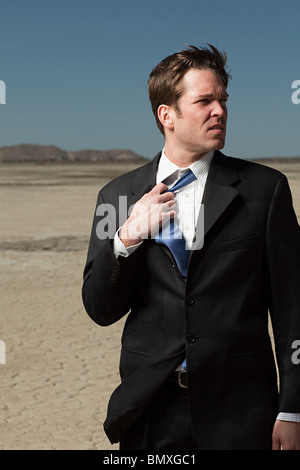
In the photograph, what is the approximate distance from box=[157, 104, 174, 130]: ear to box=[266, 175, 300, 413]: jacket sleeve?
34cm

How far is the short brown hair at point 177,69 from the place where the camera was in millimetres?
1917

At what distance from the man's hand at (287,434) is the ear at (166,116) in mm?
802

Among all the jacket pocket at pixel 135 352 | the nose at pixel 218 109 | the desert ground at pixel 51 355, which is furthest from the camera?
the desert ground at pixel 51 355

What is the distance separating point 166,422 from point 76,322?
22.3ft

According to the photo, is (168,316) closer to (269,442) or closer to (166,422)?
(166,422)

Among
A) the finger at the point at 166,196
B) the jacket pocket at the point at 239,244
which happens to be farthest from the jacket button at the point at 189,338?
the finger at the point at 166,196

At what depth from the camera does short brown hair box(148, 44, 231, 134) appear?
1.92 metres

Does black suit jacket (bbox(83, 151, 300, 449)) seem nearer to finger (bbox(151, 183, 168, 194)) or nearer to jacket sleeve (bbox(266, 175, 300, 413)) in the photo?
jacket sleeve (bbox(266, 175, 300, 413))

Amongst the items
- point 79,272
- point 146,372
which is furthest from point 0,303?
point 146,372

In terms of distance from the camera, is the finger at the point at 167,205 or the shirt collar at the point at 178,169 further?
the shirt collar at the point at 178,169

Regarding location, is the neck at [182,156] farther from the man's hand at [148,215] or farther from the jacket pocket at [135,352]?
the jacket pocket at [135,352]

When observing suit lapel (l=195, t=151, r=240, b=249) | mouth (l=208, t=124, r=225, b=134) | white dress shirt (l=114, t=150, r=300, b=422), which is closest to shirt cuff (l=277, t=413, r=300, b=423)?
white dress shirt (l=114, t=150, r=300, b=422)

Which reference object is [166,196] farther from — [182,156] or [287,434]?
[287,434]

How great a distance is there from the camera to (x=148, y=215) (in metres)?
1.87
